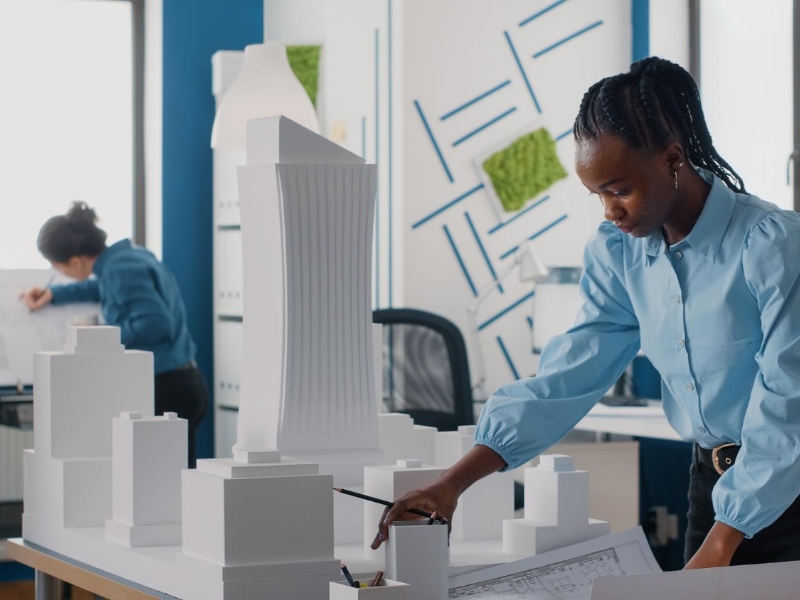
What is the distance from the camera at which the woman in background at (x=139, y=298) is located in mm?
3869

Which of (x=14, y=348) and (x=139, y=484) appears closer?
(x=139, y=484)

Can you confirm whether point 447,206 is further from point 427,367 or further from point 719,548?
point 719,548

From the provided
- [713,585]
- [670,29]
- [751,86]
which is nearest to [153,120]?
[670,29]

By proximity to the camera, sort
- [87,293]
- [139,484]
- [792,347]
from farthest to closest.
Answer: [87,293]
[139,484]
[792,347]

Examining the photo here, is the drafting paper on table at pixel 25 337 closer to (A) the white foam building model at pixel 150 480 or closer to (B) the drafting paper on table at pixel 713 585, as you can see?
(A) the white foam building model at pixel 150 480

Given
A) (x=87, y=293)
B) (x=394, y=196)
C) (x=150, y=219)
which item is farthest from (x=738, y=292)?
(x=150, y=219)

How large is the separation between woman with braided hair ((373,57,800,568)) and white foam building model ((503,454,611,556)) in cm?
6

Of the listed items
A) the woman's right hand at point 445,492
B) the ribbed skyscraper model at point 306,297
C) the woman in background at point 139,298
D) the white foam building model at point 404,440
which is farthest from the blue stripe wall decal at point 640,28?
the woman's right hand at point 445,492

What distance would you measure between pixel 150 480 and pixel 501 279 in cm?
271

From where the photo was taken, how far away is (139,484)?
1.73m

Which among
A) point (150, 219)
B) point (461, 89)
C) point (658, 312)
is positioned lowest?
point (658, 312)

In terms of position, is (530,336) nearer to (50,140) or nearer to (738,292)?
(50,140)

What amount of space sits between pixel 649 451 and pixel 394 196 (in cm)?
133

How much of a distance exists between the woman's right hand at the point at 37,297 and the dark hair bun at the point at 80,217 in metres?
0.37
